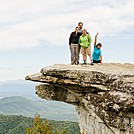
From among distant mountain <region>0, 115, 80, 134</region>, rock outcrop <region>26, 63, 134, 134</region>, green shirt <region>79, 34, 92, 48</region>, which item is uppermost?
green shirt <region>79, 34, 92, 48</region>

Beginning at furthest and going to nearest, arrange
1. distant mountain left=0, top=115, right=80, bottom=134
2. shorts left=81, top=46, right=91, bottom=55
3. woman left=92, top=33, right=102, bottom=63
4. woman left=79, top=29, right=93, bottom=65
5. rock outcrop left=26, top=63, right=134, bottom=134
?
distant mountain left=0, top=115, right=80, bottom=134 → shorts left=81, top=46, right=91, bottom=55 → woman left=92, top=33, right=102, bottom=63 → woman left=79, top=29, right=93, bottom=65 → rock outcrop left=26, top=63, right=134, bottom=134

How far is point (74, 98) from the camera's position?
18656mm

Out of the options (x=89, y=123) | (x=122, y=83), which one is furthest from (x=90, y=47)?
(x=122, y=83)

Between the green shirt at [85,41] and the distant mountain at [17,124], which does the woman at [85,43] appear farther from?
the distant mountain at [17,124]

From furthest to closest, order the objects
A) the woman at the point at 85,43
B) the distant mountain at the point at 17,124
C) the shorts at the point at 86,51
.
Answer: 1. the distant mountain at the point at 17,124
2. the shorts at the point at 86,51
3. the woman at the point at 85,43

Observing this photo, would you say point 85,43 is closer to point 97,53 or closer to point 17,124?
point 97,53

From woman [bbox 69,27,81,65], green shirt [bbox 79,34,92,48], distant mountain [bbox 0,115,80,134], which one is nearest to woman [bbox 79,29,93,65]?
green shirt [bbox 79,34,92,48]

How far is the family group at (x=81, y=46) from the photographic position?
19.2 metres

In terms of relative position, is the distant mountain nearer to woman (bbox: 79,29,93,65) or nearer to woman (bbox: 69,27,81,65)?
woman (bbox: 69,27,81,65)

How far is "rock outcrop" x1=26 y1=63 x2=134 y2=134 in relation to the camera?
46.2ft

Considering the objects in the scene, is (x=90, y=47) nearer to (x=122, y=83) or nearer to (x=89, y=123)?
A: (x=89, y=123)

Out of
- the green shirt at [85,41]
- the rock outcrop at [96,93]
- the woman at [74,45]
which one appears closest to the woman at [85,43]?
the green shirt at [85,41]

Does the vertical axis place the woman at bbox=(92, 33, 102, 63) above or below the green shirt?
below

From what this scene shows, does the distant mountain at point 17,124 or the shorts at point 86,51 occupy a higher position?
the shorts at point 86,51
